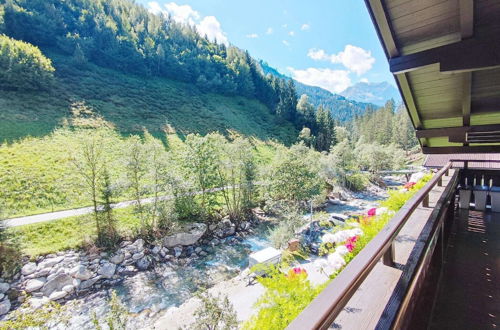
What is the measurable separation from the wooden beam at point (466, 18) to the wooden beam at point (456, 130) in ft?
A: 7.17

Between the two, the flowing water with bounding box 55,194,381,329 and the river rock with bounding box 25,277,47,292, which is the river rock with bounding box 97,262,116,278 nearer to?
the flowing water with bounding box 55,194,381,329

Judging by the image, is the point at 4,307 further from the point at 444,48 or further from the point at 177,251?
the point at 444,48

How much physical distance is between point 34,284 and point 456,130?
38.3 ft

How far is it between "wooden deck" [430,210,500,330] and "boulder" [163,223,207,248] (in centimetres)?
1004

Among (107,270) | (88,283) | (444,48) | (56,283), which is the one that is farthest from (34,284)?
(444,48)

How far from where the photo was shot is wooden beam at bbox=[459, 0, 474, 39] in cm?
126

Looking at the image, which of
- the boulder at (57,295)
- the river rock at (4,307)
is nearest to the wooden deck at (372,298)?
the boulder at (57,295)

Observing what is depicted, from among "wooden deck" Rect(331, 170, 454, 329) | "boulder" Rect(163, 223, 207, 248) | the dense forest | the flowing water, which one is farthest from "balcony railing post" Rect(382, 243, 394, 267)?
the dense forest

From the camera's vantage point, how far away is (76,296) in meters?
7.42

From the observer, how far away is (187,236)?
10859 millimetres

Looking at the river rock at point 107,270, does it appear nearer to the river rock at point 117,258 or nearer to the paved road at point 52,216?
the river rock at point 117,258

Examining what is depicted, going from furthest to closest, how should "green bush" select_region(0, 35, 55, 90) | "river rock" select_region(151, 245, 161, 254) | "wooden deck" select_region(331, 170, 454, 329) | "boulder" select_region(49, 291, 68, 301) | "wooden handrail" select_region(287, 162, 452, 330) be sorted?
"green bush" select_region(0, 35, 55, 90)
"river rock" select_region(151, 245, 161, 254)
"boulder" select_region(49, 291, 68, 301)
"wooden deck" select_region(331, 170, 454, 329)
"wooden handrail" select_region(287, 162, 452, 330)

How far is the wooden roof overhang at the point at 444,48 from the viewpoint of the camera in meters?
1.41

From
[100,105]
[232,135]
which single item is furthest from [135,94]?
[232,135]
